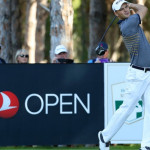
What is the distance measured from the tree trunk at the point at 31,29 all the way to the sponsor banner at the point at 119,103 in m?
12.5

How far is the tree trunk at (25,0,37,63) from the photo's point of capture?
918 inches

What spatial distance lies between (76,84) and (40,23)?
15.6 meters

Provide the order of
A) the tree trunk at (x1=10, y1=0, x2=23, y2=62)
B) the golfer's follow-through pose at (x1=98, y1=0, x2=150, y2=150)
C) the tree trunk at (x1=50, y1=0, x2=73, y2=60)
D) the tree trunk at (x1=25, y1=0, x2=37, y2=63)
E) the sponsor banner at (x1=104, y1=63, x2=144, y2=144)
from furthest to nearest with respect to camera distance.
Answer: the tree trunk at (x1=10, y1=0, x2=23, y2=62) < the tree trunk at (x1=25, y1=0, x2=37, y2=63) < the tree trunk at (x1=50, y1=0, x2=73, y2=60) < the sponsor banner at (x1=104, y1=63, x2=144, y2=144) < the golfer's follow-through pose at (x1=98, y1=0, x2=150, y2=150)

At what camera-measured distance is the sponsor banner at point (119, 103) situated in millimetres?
10617

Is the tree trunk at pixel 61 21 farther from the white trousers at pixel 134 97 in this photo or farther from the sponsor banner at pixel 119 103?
the white trousers at pixel 134 97

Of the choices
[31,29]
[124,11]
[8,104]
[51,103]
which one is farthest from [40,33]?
[124,11]

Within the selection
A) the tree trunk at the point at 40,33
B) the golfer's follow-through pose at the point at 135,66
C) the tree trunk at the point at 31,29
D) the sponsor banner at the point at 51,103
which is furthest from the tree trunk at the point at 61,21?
the tree trunk at the point at 40,33

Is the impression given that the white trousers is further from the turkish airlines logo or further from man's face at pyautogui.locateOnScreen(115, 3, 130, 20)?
the turkish airlines logo

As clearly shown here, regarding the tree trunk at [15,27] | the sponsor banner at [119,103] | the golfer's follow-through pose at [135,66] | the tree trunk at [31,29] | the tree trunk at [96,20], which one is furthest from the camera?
the tree trunk at [15,27]

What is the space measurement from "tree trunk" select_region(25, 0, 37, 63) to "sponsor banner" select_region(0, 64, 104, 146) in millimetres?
12276

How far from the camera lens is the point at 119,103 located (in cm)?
1066

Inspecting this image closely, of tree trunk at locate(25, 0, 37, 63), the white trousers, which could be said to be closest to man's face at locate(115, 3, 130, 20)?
the white trousers

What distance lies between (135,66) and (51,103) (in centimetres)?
254

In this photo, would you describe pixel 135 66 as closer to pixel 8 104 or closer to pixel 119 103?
pixel 119 103
